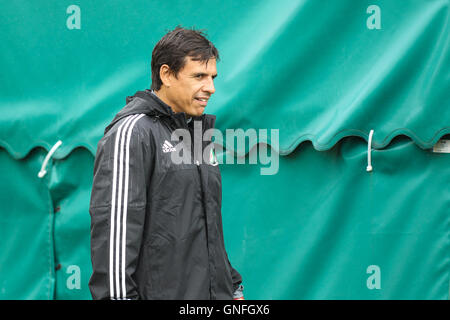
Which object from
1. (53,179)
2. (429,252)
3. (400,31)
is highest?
(400,31)

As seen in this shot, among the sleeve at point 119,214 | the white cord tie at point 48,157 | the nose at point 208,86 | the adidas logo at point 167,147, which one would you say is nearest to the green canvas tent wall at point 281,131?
the white cord tie at point 48,157

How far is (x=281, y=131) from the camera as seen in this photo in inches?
91.8

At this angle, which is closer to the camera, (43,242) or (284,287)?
(284,287)

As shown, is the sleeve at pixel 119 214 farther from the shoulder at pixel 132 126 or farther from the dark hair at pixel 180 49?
the dark hair at pixel 180 49

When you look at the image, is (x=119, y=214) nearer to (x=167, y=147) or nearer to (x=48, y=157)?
(x=167, y=147)

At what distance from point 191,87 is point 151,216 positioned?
35 centimetres

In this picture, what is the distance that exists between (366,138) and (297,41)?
1.56 ft

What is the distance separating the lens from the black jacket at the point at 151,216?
127 cm

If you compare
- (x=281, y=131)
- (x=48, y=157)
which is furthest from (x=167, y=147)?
(x=48, y=157)

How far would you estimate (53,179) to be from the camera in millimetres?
2537

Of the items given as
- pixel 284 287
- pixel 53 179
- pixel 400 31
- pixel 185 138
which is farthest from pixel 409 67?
pixel 53 179

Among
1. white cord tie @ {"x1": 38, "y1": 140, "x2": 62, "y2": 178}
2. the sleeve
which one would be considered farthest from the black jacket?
white cord tie @ {"x1": 38, "y1": 140, "x2": 62, "y2": 178}
